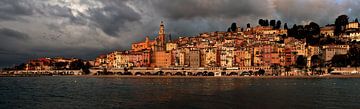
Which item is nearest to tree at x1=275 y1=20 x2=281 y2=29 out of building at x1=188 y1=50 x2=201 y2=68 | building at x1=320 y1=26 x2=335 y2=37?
building at x1=320 y1=26 x2=335 y2=37

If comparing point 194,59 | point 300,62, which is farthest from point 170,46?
point 300,62

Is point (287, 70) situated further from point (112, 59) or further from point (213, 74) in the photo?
point (112, 59)

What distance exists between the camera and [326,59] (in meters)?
118

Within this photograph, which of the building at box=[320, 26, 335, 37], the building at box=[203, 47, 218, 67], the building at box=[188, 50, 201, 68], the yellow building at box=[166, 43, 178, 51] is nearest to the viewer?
the building at box=[203, 47, 218, 67]

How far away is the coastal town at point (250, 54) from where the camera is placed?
114m

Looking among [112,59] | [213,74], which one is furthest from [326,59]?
[112,59]

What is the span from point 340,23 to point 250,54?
141 ft

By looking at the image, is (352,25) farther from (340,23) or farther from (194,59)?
(194,59)

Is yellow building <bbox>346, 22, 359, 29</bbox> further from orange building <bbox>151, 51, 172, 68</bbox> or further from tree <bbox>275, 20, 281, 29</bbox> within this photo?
orange building <bbox>151, 51, 172, 68</bbox>

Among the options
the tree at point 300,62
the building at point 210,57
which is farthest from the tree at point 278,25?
the tree at point 300,62

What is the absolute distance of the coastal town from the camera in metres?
114

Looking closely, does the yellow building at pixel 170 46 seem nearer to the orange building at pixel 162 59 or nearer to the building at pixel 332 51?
the orange building at pixel 162 59

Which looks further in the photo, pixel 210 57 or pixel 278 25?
pixel 278 25

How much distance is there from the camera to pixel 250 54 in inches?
4806
